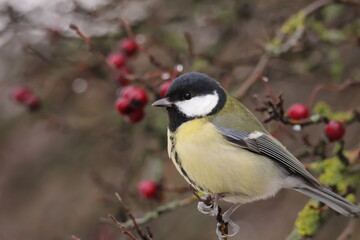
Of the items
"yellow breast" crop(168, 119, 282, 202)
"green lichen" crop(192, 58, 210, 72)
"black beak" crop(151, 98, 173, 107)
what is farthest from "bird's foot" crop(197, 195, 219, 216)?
"green lichen" crop(192, 58, 210, 72)

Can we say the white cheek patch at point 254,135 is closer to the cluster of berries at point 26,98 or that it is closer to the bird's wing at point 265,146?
the bird's wing at point 265,146

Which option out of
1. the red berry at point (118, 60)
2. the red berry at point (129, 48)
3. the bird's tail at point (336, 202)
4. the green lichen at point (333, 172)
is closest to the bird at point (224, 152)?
the bird's tail at point (336, 202)

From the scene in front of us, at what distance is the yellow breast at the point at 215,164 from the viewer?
2275mm

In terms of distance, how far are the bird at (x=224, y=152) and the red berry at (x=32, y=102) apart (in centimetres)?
125

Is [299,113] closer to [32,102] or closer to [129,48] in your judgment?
[129,48]

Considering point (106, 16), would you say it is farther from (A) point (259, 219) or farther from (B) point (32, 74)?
(A) point (259, 219)

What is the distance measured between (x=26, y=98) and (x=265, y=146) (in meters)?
1.64

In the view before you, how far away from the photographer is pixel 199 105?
2459 millimetres

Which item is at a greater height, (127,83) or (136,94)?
(136,94)

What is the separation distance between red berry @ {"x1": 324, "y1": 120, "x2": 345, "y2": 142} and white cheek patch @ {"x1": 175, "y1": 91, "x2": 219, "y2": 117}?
20.9 inches

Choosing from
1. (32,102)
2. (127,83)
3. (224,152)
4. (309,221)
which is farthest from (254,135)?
(32,102)

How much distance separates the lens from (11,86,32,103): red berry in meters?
3.29

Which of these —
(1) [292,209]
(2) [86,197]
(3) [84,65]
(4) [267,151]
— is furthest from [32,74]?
(1) [292,209]

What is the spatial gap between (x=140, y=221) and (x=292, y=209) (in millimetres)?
2040
